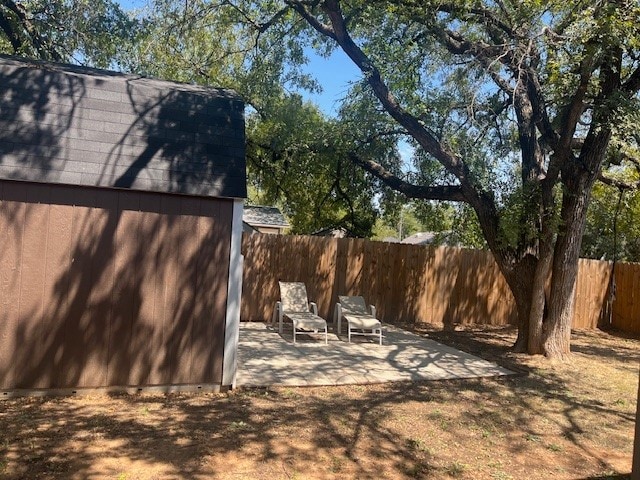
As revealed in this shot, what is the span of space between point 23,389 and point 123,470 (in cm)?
224

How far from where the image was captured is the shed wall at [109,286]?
18.0 feet

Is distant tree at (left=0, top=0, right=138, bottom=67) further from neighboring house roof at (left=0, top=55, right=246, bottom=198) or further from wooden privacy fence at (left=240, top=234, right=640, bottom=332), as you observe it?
wooden privacy fence at (left=240, top=234, right=640, bottom=332)

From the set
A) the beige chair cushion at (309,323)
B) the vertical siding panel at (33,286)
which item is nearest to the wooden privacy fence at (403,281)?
the beige chair cushion at (309,323)

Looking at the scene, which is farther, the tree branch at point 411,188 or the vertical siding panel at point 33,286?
the tree branch at point 411,188

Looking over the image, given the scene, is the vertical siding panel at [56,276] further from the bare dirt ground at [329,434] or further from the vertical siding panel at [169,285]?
the vertical siding panel at [169,285]

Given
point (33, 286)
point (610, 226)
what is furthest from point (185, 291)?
point (610, 226)

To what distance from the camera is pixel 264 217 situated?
18969 millimetres

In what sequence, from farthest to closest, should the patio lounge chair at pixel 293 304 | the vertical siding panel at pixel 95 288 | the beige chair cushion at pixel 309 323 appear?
the patio lounge chair at pixel 293 304 → the beige chair cushion at pixel 309 323 → the vertical siding panel at pixel 95 288

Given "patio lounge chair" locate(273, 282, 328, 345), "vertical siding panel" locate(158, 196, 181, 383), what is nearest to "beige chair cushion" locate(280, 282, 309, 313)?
"patio lounge chair" locate(273, 282, 328, 345)

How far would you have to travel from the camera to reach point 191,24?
10805 millimetres

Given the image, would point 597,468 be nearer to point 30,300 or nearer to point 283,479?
point 283,479

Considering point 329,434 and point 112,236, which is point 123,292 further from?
point 329,434

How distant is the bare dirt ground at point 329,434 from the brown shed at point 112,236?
0.45 metres

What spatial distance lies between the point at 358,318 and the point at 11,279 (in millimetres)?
5965
